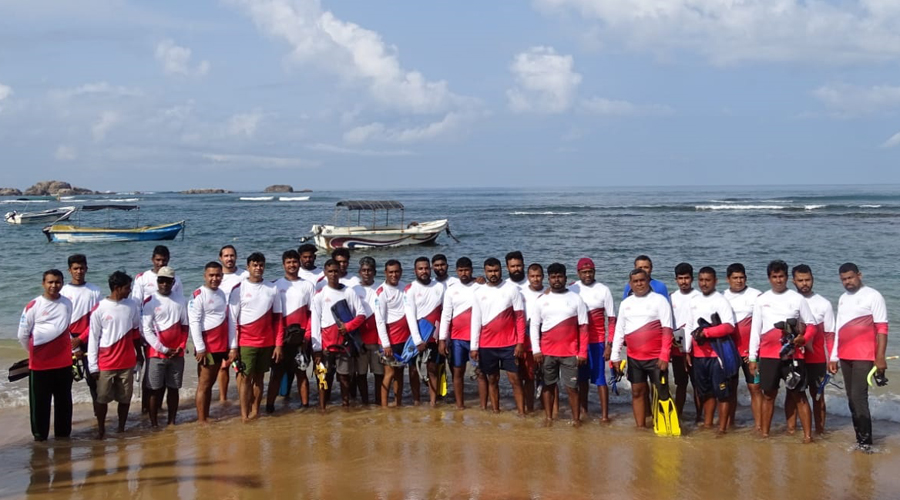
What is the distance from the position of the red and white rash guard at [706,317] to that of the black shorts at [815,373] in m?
0.82

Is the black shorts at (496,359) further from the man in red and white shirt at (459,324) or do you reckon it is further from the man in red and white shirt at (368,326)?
the man in red and white shirt at (368,326)

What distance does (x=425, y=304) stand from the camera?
27.3 ft

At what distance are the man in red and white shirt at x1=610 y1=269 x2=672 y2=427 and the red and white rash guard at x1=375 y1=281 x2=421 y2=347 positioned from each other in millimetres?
2365

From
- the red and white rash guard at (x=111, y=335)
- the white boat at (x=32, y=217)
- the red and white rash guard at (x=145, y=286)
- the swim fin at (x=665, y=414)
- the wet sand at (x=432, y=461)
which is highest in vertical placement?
the red and white rash guard at (x=145, y=286)

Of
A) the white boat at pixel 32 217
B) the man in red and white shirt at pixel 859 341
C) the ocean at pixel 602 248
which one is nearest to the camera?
the man in red and white shirt at pixel 859 341

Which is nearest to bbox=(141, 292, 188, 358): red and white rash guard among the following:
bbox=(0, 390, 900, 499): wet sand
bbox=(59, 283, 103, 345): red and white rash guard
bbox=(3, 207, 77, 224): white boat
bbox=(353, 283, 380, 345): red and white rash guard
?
bbox=(59, 283, 103, 345): red and white rash guard

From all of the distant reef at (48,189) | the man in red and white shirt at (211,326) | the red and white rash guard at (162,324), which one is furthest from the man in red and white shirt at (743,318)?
the distant reef at (48,189)

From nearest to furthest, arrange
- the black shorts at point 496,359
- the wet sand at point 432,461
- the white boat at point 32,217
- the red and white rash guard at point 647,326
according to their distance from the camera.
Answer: the wet sand at point 432,461 < the red and white rash guard at point 647,326 < the black shorts at point 496,359 < the white boat at point 32,217

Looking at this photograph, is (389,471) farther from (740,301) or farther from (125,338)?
(740,301)

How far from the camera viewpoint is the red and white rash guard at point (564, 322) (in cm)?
753

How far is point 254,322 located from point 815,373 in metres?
5.72

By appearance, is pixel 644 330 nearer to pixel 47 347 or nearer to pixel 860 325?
pixel 860 325

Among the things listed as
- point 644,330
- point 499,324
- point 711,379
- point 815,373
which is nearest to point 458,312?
point 499,324

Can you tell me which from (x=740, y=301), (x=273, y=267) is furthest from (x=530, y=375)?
(x=273, y=267)
